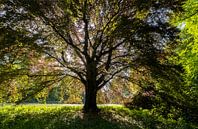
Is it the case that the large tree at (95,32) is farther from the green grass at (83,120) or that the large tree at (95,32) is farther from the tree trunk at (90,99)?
the green grass at (83,120)

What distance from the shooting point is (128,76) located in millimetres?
18688

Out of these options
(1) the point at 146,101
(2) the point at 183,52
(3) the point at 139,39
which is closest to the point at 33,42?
(3) the point at 139,39

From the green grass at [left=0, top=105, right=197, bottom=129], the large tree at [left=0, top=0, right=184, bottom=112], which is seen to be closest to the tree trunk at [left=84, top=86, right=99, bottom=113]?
the large tree at [left=0, top=0, right=184, bottom=112]

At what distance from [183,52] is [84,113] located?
5.00 meters

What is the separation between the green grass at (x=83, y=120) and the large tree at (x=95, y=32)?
134 centimetres

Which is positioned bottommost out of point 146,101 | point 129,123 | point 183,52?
point 129,123

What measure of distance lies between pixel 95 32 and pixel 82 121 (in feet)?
13.1

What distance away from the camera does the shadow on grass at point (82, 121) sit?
48.6ft

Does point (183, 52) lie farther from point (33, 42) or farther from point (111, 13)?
point (33, 42)

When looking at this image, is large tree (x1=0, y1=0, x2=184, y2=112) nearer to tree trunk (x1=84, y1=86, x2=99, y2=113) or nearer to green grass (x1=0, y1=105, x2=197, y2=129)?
tree trunk (x1=84, y1=86, x2=99, y2=113)

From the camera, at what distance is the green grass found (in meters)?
14.9

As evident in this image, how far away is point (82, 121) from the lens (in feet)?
51.1

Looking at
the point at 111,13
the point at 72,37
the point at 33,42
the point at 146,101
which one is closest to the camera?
the point at 33,42

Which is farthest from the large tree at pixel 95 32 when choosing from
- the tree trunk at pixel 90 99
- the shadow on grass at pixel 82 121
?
the shadow on grass at pixel 82 121
